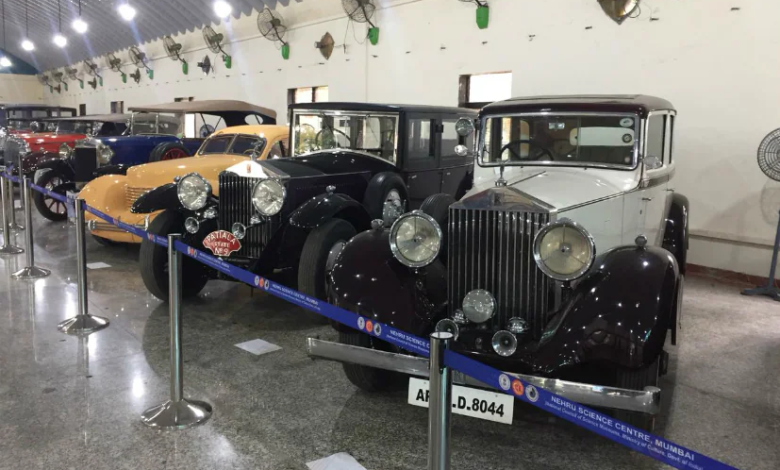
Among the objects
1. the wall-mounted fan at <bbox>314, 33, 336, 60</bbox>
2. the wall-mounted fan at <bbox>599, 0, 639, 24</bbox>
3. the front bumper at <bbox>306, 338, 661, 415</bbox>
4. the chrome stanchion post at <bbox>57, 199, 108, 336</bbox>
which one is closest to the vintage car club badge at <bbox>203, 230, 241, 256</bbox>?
the chrome stanchion post at <bbox>57, 199, 108, 336</bbox>

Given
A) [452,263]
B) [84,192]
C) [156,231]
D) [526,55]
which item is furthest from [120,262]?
[526,55]

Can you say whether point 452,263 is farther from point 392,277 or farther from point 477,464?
point 477,464

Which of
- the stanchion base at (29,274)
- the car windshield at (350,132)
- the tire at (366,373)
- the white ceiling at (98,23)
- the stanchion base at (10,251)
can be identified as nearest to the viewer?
the tire at (366,373)

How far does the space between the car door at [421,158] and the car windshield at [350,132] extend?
0.56ft

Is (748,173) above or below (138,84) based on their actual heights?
below

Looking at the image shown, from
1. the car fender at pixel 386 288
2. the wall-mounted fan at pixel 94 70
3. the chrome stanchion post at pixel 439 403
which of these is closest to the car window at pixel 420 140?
the car fender at pixel 386 288

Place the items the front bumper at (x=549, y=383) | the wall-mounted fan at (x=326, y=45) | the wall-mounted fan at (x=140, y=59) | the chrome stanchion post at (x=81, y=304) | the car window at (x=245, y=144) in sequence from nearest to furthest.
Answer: the front bumper at (x=549, y=383) → the chrome stanchion post at (x=81, y=304) → the car window at (x=245, y=144) → the wall-mounted fan at (x=326, y=45) → the wall-mounted fan at (x=140, y=59)

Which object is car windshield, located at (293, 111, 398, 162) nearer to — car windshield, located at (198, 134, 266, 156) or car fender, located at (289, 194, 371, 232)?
car fender, located at (289, 194, 371, 232)

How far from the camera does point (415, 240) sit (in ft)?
10.3

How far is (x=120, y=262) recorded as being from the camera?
6.85m

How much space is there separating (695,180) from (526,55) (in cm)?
267

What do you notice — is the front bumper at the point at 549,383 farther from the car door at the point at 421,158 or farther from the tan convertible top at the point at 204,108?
the tan convertible top at the point at 204,108

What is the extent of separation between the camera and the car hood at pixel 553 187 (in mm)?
3039

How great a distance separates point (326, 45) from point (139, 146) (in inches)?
150
